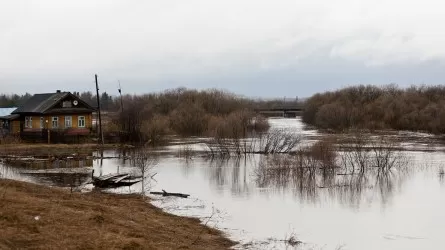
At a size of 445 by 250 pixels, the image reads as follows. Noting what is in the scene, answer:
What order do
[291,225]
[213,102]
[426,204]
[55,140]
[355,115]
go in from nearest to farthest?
1. [291,225]
2. [426,204]
3. [55,140]
4. [355,115]
5. [213,102]

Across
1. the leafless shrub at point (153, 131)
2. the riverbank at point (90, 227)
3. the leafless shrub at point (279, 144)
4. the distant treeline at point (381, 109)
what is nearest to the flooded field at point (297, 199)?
the riverbank at point (90, 227)

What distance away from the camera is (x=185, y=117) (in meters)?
66.9

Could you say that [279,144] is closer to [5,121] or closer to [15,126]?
[15,126]

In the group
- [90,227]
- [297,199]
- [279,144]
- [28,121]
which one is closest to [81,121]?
[28,121]

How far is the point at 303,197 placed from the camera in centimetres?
2183

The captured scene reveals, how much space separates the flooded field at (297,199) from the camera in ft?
51.2

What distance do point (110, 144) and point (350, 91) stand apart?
47403mm

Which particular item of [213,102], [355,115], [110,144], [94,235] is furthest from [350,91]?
[94,235]

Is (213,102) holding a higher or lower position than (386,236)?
higher

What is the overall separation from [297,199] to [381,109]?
176ft

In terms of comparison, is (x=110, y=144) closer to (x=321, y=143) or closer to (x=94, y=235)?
(x=321, y=143)

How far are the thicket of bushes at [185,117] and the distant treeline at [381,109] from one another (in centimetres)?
1212

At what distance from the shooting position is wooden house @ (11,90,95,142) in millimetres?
48003

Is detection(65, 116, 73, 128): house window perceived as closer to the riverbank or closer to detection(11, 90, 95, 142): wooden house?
detection(11, 90, 95, 142): wooden house
